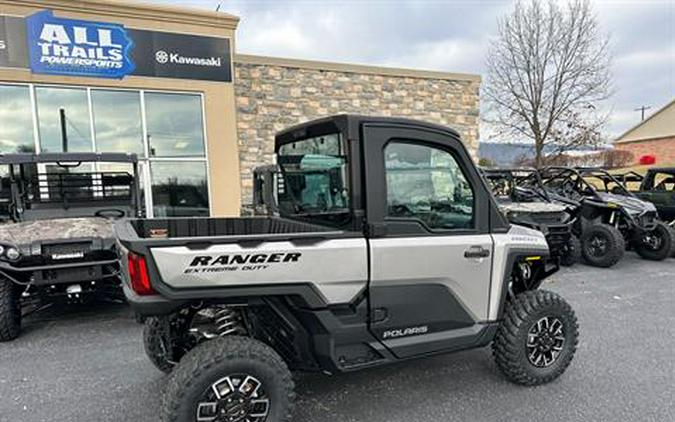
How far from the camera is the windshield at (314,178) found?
2.72 m

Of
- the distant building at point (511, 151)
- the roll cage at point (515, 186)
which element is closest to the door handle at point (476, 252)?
the roll cage at point (515, 186)

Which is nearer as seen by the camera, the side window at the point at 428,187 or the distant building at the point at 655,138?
the side window at the point at 428,187

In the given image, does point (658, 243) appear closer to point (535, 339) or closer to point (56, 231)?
point (535, 339)

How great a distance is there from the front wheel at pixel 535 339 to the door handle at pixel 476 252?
60 centimetres

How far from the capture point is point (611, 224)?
782cm

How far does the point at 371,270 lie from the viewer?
2.60 m

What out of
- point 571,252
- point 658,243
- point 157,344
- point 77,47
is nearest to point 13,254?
point 157,344

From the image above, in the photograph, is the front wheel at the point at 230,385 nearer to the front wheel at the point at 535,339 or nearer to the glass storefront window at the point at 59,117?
the front wheel at the point at 535,339

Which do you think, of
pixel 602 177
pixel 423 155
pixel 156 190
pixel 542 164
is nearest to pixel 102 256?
pixel 423 155

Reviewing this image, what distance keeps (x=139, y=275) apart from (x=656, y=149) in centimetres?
3834

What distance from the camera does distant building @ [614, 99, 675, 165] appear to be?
→ 29.8 meters

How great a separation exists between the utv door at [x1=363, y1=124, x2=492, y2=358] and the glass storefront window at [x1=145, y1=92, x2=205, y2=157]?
8115 mm

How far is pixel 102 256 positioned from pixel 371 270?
3.26m

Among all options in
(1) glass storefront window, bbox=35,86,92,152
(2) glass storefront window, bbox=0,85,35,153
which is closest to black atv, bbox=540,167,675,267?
(1) glass storefront window, bbox=35,86,92,152
